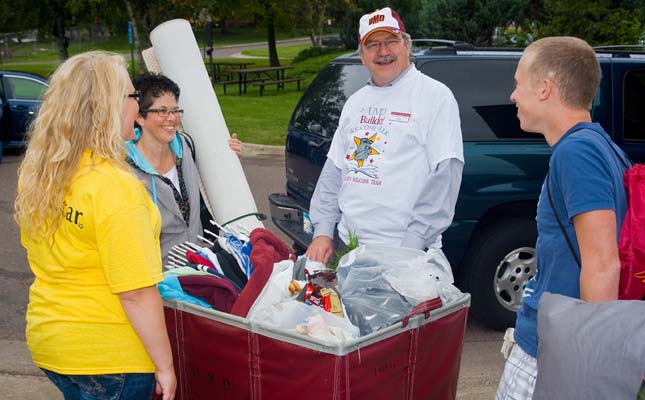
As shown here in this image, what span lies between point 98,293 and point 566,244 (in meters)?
1.48

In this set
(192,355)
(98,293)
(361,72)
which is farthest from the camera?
(361,72)

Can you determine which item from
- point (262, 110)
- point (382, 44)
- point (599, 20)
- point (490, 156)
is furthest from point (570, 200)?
point (599, 20)

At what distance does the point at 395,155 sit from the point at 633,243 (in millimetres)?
1462

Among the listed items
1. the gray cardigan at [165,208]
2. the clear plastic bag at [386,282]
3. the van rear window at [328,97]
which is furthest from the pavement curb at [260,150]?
the clear plastic bag at [386,282]

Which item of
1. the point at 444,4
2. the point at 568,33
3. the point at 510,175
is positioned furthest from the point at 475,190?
the point at 444,4

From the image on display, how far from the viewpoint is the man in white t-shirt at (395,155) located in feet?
11.5

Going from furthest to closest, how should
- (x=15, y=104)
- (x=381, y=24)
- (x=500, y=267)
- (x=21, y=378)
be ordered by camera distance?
(x=15, y=104), (x=500, y=267), (x=21, y=378), (x=381, y=24)

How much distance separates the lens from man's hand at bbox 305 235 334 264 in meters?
3.62

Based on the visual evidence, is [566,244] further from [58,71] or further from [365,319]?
[58,71]

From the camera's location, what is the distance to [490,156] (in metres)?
5.28

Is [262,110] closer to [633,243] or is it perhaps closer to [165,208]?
[165,208]

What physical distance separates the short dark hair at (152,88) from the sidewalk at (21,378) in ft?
6.31

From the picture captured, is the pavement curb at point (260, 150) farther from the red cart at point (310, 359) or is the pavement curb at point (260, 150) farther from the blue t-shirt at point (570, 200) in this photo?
the blue t-shirt at point (570, 200)

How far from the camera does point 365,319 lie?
108 inches
